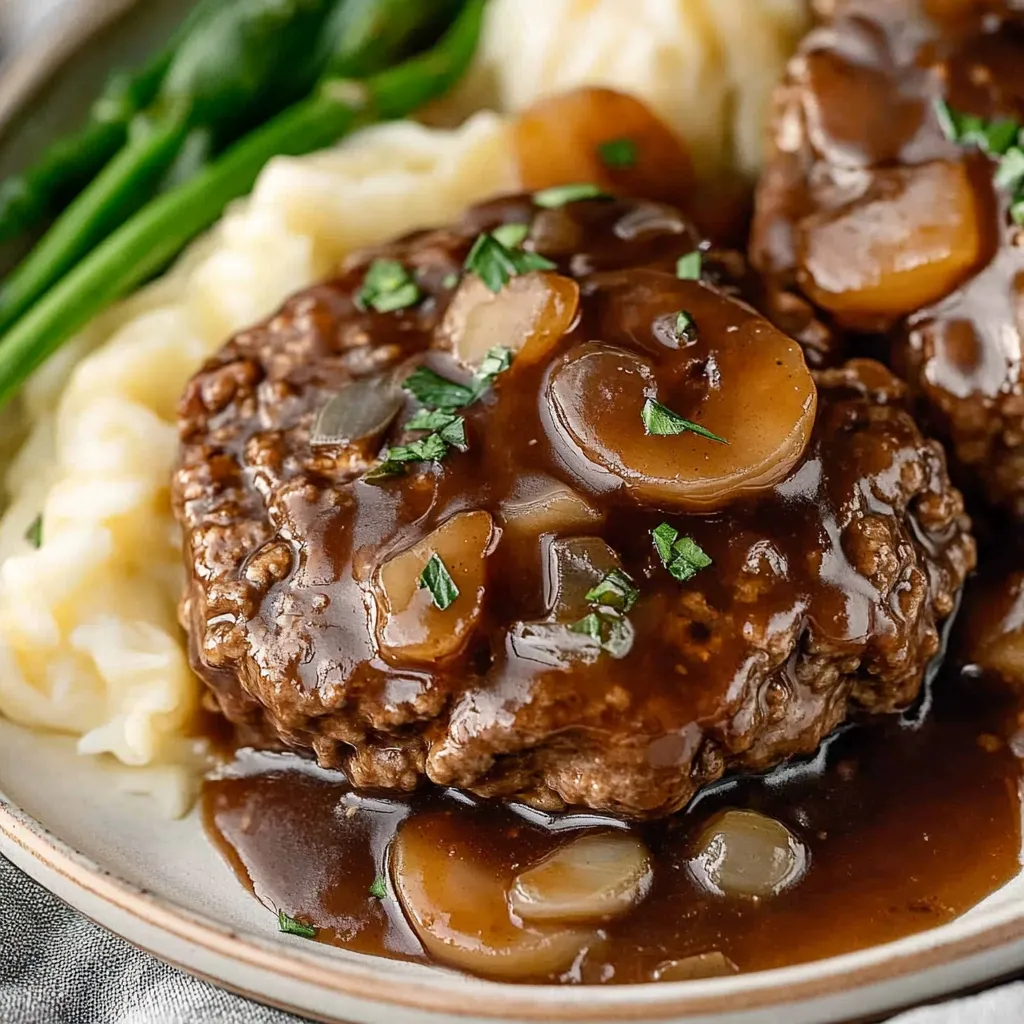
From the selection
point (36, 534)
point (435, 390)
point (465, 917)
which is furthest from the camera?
point (36, 534)

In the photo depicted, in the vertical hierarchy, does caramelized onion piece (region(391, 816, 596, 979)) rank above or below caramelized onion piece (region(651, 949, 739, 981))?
above

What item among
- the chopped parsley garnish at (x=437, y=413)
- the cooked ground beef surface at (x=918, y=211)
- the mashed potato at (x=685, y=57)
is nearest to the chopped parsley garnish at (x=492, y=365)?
the chopped parsley garnish at (x=437, y=413)

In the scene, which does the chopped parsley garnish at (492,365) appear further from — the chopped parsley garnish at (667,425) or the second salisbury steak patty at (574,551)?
the chopped parsley garnish at (667,425)

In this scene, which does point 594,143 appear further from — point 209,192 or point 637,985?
point 637,985

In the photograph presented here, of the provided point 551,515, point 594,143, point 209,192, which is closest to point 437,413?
point 551,515

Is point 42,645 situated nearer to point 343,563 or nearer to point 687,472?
point 343,563

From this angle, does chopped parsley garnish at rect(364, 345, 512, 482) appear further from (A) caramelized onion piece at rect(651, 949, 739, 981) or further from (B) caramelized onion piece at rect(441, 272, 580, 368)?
(A) caramelized onion piece at rect(651, 949, 739, 981)

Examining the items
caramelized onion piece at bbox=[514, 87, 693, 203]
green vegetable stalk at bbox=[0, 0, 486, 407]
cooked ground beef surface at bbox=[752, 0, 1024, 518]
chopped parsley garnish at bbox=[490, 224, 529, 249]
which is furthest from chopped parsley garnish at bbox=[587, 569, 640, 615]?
green vegetable stalk at bbox=[0, 0, 486, 407]
